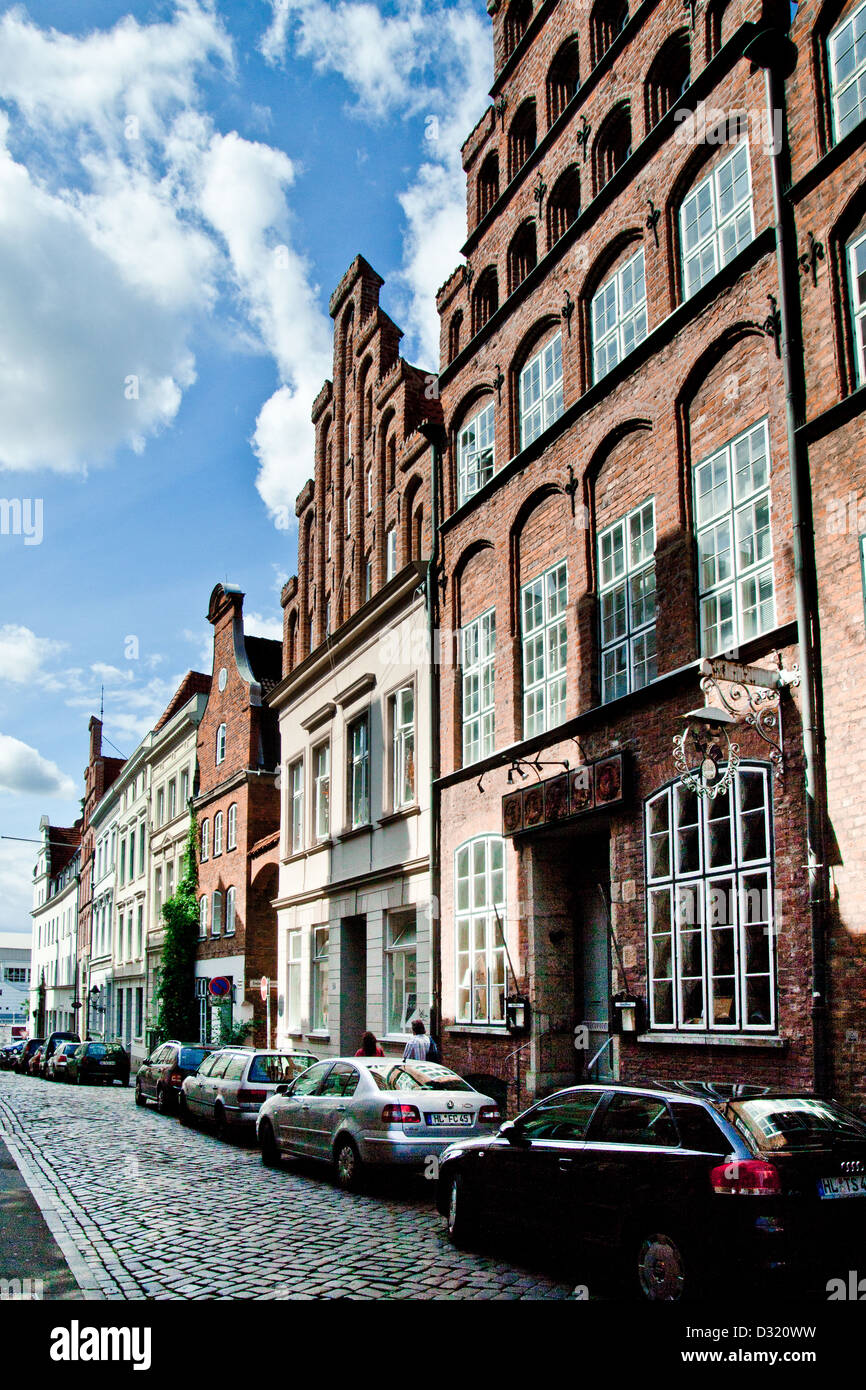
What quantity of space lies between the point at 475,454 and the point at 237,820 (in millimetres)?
18922

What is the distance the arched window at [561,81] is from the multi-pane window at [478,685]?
806 centimetres

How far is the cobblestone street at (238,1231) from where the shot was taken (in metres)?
8.29

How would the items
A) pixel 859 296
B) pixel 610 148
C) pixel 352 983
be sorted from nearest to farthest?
pixel 859 296, pixel 610 148, pixel 352 983

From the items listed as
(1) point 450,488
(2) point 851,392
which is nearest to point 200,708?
(1) point 450,488

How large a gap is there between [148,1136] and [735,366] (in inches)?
566

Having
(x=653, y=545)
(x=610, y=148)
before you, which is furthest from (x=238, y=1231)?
(x=610, y=148)

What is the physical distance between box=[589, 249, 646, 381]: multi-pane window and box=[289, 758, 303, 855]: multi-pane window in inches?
618

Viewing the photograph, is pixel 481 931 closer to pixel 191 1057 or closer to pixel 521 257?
pixel 191 1057

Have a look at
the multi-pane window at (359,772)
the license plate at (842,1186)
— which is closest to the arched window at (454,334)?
the multi-pane window at (359,772)

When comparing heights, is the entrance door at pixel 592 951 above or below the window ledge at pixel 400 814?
below

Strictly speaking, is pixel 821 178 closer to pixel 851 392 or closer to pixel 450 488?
pixel 851 392

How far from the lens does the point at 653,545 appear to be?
15.0 metres

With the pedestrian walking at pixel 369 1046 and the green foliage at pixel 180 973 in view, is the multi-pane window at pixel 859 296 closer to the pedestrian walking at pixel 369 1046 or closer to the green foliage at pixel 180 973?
the pedestrian walking at pixel 369 1046

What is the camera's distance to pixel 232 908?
36781 millimetres
